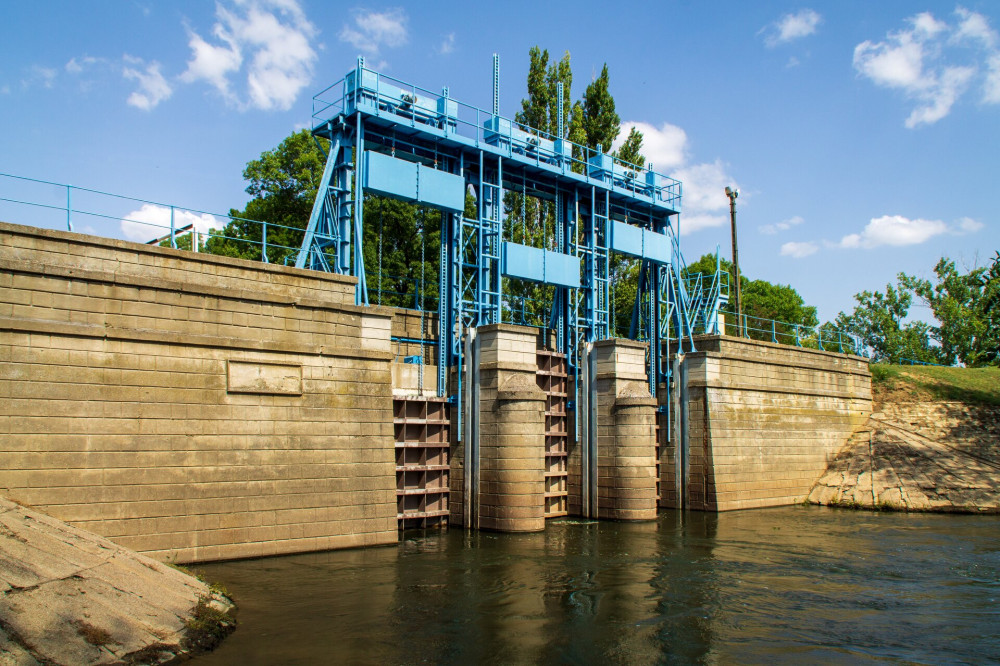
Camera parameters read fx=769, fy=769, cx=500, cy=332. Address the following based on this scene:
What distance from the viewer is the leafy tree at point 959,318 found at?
2000 inches

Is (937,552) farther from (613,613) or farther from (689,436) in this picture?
(613,613)

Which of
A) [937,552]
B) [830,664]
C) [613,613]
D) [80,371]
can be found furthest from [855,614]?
[80,371]

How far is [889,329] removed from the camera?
191 ft

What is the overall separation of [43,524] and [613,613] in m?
9.52

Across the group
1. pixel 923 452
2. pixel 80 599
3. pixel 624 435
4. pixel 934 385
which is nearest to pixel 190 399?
pixel 80 599

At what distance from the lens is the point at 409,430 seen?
71.8 feet

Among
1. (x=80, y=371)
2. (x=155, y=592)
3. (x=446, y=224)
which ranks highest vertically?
(x=446, y=224)

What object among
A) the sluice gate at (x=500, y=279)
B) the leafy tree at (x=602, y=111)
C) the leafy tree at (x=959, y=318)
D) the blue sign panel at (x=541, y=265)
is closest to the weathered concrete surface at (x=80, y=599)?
the sluice gate at (x=500, y=279)

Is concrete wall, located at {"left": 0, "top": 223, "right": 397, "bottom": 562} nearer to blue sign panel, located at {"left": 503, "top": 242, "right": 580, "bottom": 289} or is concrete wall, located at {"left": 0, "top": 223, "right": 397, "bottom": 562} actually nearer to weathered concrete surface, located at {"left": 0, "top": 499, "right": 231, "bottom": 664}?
weathered concrete surface, located at {"left": 0, "top": 499, "right": 231, "bottom": 664}

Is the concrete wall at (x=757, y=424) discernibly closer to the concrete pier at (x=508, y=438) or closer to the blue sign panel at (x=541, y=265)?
the blue sign panel at (x=541, y=265)

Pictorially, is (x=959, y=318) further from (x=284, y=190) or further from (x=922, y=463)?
(x=284, y=190)

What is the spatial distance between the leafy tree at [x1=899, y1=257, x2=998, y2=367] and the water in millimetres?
34288

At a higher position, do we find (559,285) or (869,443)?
(559,285)

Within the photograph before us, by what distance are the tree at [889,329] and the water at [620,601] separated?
3806 centimetres
